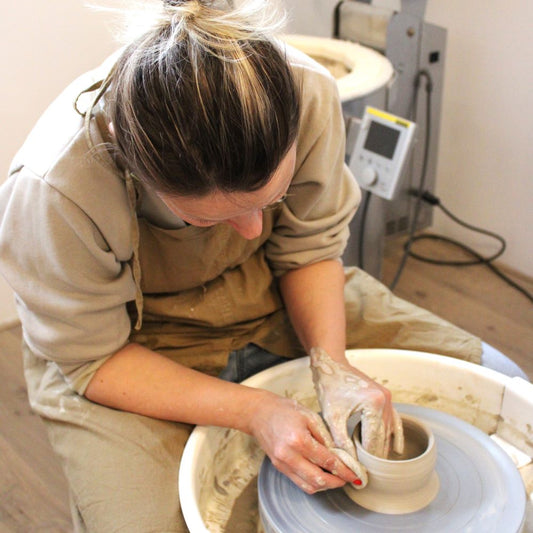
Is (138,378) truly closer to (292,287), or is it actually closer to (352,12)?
(292,287)

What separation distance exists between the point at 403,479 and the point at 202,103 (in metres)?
0.53

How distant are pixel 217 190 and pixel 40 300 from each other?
33cm

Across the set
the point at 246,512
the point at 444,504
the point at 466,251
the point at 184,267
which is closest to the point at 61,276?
the point at 184,267

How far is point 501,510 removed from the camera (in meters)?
0.89

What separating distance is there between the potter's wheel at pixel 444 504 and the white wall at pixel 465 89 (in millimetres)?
1327

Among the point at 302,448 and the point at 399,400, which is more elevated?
the point at 302,448

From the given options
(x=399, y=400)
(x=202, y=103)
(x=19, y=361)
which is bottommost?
(x=19, y=361)

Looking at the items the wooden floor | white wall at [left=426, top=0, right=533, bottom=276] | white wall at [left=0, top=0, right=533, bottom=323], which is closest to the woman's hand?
the wooden floor

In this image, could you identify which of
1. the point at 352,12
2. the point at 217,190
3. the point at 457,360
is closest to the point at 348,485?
the point at 457,360

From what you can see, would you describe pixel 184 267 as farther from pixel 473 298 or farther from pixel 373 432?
pixel 473 298

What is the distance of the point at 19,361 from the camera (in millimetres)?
2002

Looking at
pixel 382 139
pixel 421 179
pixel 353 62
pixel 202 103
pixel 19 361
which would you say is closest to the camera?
pixel 202 103

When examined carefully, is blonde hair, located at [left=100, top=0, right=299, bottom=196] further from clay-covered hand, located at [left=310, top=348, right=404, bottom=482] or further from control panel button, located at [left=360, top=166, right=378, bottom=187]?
control panel button, located at [left=360, top=166, right=378, bottom=187]

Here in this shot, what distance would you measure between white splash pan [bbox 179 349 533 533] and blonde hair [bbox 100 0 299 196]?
429 millimetres
